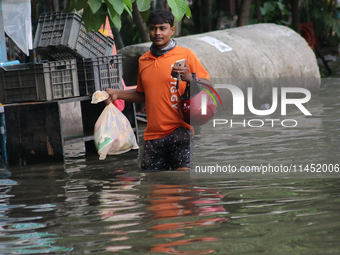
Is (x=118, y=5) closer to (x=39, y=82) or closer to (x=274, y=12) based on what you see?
A: (x=39, y=82)

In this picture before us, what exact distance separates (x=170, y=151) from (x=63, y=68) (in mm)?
1886

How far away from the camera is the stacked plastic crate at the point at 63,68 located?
5.49m

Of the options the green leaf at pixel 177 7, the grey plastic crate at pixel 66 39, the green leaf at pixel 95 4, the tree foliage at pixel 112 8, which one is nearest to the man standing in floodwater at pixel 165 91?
the tree foliage at pixel 112 8

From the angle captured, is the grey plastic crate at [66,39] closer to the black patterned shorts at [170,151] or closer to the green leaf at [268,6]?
the black patterned shorts at [170,151]

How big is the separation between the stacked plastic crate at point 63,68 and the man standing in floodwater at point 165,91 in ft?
4.74

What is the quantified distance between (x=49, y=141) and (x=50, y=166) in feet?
0.99

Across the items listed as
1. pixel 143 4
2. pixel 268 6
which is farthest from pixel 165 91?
pixel 268 6

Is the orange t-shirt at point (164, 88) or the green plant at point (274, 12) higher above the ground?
the green plant at point (274, 12)

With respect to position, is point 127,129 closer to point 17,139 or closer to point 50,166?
point 50,166

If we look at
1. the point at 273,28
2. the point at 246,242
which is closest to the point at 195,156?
the point at 246,242

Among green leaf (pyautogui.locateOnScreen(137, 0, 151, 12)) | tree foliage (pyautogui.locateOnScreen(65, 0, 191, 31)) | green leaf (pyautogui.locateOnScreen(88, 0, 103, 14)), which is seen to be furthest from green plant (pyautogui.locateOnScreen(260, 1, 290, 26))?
green leaf (pyautogui.locateOnScreen(88, 0, 103, 14))

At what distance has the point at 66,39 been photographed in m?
5.88

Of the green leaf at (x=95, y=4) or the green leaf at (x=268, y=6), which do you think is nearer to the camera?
the green leaf at (x=95, y=4)

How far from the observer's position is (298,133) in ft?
21.9
